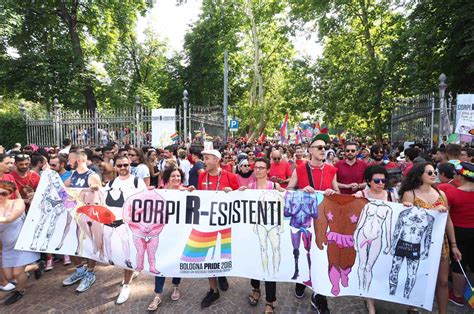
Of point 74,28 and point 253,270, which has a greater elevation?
point 74,28

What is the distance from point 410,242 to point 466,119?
6997 millimetres

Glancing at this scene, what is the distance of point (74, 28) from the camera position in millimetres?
20453

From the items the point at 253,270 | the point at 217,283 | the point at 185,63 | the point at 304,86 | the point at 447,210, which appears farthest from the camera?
the point at 185,63

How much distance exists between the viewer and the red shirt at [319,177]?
430 cm

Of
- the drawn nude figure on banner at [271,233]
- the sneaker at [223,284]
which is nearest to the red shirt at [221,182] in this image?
the drawn nude figure on banner at [271,233]

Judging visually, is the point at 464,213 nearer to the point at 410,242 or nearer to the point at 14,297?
the point at 410,242

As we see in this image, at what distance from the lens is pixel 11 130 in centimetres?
1706

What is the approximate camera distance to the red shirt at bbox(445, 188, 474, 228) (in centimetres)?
376

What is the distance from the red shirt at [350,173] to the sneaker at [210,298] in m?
2.84

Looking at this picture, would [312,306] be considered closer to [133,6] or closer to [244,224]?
[244,224]

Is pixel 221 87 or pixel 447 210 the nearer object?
pixel 447 210

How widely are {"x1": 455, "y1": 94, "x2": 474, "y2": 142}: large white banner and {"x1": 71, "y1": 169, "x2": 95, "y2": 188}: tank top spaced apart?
9372mm

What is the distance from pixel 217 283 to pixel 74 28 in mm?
21441

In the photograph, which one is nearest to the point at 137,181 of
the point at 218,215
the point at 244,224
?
the point at 218,215
